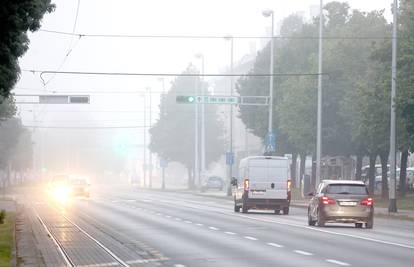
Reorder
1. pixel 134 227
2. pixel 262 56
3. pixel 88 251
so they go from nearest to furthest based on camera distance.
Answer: pixel 88 251 < pixel 134 227 < pixel 262 56

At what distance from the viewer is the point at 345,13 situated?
8606 cm

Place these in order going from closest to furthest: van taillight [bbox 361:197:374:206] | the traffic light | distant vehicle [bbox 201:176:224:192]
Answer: van taillight [bbox 361:197:374:206], the traffic light, distant vehicle [bbox 201:176:224:192]

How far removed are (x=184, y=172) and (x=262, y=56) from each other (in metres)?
83.0

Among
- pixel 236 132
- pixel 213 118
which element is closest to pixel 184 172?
pixel 236 132

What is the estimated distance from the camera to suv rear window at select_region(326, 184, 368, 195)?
38.8 m

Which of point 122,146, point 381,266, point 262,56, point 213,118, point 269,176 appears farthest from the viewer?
point 122,146

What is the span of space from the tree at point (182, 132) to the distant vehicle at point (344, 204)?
9127 centimetres

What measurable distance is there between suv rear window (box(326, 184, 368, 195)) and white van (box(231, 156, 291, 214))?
36.4 ft

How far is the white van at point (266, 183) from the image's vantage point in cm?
5012

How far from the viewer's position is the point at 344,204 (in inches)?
1510

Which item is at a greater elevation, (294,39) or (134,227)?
(294,39)

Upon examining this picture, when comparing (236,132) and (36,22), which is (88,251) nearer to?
(36,22)

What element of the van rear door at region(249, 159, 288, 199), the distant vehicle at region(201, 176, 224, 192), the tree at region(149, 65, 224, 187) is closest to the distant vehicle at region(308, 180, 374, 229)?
the van rear door at region(249, 159, 288, 199)

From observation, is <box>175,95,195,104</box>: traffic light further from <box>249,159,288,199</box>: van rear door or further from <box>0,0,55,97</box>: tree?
<box>0,0,55,97</box>: tree
